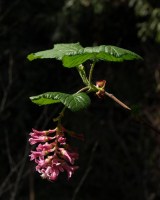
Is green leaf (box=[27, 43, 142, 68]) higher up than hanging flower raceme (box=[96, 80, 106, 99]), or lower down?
higher up

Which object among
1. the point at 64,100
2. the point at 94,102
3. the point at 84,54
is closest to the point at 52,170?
the point at 64,100

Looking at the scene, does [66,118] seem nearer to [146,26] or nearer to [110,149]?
[110,149]

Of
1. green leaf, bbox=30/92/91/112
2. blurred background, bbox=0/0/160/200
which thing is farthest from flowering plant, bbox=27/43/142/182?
blurred background, bbox=0/0/160/200

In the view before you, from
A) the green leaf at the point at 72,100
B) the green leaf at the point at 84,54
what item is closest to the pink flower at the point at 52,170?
the green leaf at the point at 72,100

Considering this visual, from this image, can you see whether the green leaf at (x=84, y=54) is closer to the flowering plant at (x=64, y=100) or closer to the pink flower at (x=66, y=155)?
the flowering plant at (x=64, y=100)

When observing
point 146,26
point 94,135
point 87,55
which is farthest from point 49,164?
point 94,135

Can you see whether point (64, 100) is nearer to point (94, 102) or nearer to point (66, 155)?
point (66, 155)

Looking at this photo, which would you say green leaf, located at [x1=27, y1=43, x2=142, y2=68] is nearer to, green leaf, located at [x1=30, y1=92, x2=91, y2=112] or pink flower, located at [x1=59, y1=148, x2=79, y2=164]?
green leaf, located at [x1=30, y1=92, x2=91, y2=112]

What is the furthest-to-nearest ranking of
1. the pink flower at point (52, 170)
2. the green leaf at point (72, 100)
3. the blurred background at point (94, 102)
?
the blurred background at point (94, 102) → the pink flower at point (52, 170) → the green leaf at point (72, 100)
